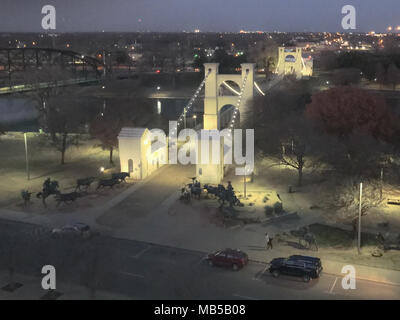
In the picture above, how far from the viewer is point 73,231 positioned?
1689 centimetres

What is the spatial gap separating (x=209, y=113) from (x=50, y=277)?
22559 mm

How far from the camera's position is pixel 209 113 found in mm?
34625

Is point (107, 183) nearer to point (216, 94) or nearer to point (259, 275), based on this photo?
point (259, 275)

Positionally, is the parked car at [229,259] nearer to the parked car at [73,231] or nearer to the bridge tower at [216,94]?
the parked car at [73,231]

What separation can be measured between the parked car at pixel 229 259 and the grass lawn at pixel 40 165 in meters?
10.4

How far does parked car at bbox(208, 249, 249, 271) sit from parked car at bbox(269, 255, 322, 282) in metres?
0.92

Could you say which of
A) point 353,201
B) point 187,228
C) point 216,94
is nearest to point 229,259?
point 187,228

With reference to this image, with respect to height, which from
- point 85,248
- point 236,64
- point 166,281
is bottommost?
point 166,281

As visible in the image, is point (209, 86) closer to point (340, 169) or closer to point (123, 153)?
point (123, 153)

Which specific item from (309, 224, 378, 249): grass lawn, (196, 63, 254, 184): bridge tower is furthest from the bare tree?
(196, 63, 254, 184): bridge tower

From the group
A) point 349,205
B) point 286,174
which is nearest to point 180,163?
point 286,174

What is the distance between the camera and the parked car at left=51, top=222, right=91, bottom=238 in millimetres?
16828

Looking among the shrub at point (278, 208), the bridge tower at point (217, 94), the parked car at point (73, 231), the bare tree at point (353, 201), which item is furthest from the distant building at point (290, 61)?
the parked car at point (73, 231)

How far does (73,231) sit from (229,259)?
5.71 meters
